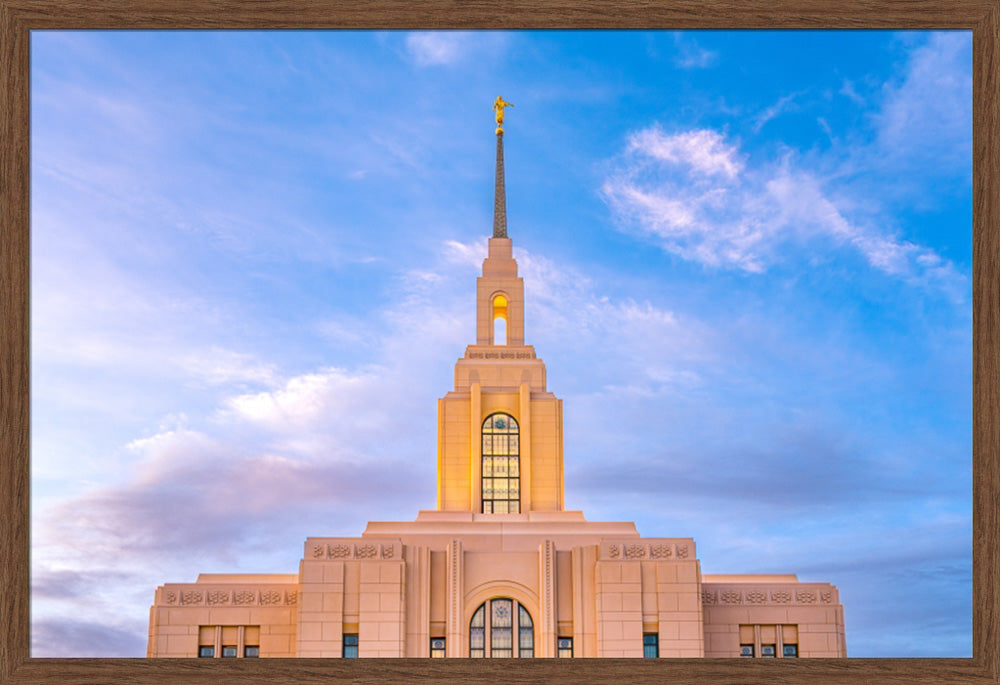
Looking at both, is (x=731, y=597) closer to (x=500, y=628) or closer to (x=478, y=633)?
(x=500, y=628)

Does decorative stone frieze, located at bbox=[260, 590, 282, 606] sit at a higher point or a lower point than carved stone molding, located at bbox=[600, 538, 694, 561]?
lower

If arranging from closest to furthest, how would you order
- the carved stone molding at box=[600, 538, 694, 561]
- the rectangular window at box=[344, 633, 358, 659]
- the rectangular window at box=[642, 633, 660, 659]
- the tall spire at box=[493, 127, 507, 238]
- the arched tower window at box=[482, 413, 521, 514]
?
the rectangular window at box=[344, 633, 358, 659]
the rectangular window at box=[642, 633, 660, 659]
the carved stone molding at box=[600, 538, 694, 561]
the arched tower window at box=[482, 413, 521, 514]
the tall spire at box=[493, 127, 507, 238]

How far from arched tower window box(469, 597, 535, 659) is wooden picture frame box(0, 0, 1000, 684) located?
60.9ft

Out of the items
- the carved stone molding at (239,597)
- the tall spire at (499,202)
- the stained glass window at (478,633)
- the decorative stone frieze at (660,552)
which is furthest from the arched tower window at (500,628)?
the tall spire at (499,202)

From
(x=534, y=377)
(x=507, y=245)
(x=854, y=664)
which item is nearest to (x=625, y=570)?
(x=534, y=377)

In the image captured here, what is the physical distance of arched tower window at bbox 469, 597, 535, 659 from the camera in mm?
25625

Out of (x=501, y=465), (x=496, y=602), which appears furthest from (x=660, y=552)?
(x=501, y=465)

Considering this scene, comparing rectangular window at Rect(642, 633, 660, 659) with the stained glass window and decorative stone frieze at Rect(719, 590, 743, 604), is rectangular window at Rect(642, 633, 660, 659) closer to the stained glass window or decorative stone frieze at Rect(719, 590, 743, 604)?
decorative stone frieze at Rect(719, 590, 743, 604)

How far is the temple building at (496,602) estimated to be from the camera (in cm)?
2512

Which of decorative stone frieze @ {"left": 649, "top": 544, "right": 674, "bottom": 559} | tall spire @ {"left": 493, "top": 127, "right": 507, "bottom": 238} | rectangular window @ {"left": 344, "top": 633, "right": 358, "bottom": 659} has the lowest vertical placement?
rectangular window @ {"left": 344, "top": 633, "right": 358, "bottom": 659}

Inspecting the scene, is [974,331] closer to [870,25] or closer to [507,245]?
[870,25]

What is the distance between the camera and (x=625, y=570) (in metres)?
25.3

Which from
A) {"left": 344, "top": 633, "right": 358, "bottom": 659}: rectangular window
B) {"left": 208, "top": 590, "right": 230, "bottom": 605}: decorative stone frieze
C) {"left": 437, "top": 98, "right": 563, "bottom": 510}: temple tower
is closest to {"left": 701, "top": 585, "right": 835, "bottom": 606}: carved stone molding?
{"left": 437, "top": 98, "right": 563, "bottom": 510}: temple tower

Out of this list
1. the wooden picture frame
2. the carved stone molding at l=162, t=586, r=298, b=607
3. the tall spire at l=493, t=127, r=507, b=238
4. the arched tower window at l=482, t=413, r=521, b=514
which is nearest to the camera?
the wooden picture frame
